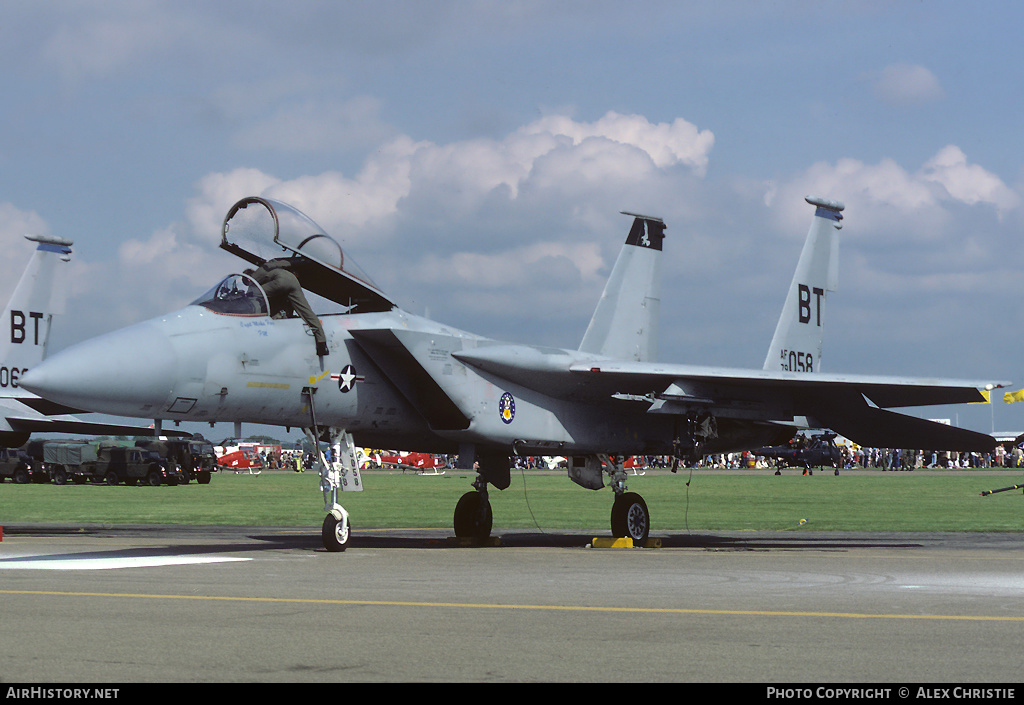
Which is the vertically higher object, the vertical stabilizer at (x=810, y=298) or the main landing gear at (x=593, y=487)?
the vertical stabilizer at (x=810, y=298)

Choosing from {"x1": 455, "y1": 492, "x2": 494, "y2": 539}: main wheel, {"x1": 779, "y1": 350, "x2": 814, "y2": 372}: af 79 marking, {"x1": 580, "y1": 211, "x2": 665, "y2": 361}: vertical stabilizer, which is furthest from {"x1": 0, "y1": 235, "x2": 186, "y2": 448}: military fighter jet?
{"x1": 779, "y1": 350, "x2": 814, "y2": 372}: af 79 marking

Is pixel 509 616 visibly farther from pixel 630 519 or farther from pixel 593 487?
pixel 593 487

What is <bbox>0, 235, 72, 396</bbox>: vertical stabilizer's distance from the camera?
2614cm

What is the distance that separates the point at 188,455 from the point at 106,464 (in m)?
3.74

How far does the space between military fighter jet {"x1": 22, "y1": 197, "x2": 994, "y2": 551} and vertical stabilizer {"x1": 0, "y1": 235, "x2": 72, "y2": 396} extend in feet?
42.0

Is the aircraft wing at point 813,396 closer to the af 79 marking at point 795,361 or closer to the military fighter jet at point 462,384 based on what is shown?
the military fighter jet at point 462,384

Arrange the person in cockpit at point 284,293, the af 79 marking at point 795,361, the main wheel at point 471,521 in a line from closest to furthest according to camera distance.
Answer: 1. the person in cockpit at point 284,293
2. the main wheel at point 471,521
3. the af 79 marking at point 795,361

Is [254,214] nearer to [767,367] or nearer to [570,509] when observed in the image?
[767,367]

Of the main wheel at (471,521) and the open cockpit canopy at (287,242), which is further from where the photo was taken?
the main wheel at (471,521)

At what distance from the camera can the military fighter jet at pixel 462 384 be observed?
13.2 metres

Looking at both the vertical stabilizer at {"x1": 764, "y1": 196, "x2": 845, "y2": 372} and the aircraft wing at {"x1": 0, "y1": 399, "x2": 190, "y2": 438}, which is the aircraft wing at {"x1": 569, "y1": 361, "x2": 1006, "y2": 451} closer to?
the vertical stabilizer at {"x1": 764, "y1": 196, "x2": 845, "y2": 372}

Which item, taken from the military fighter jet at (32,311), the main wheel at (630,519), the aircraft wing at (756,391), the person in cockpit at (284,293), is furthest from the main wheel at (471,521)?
the military fighter jet at (32,311)

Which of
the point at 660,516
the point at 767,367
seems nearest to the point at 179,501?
the point at 660,516

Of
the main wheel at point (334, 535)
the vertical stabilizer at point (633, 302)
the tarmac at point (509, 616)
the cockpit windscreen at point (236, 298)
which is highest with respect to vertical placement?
the vertical stabilizer at point (633, 302)
